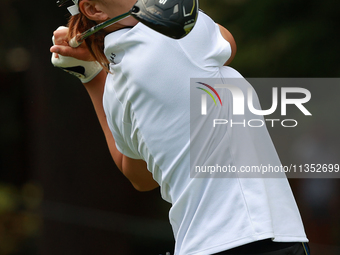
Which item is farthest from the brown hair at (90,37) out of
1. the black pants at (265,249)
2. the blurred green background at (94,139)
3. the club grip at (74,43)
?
the blurred green background at (94,139)

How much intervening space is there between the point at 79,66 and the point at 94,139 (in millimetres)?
1417

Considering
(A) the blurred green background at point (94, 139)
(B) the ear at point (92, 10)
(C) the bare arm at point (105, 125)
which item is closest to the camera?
(B) the ear at point (92, 10)

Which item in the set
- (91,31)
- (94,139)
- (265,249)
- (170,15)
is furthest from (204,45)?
(94,139)

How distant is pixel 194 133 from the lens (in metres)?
0.76

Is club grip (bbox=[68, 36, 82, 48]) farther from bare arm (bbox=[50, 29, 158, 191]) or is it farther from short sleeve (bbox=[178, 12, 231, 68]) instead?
short sleeve (bbox=[178, 12, 231, 68])

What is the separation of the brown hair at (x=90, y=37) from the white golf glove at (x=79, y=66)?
14 cm

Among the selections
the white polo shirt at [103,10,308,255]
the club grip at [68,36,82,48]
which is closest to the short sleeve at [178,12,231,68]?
the white polo shirt at [103,10,308,255]

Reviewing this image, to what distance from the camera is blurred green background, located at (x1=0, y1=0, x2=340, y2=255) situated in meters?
2.38

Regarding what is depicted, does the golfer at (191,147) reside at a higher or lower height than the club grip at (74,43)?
lower

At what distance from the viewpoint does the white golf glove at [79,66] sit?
1059 mm

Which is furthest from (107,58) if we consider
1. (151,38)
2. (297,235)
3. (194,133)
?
(297,235)

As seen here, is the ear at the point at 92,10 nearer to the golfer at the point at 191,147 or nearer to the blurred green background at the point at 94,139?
the golfer at the point at 191,147

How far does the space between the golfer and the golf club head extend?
7 centimetres

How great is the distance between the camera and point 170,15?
67 centimetres
